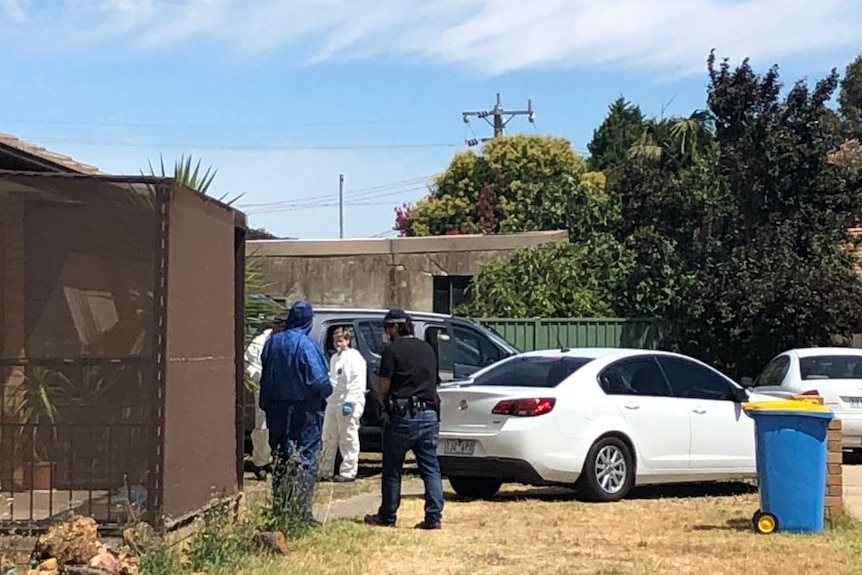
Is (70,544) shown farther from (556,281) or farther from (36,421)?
(556,281)

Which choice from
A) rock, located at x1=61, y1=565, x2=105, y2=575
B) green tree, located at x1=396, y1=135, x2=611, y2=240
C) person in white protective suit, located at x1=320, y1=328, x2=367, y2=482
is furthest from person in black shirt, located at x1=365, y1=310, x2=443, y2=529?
green tree, located at x1=396, y1=135, x2=611, y2=240

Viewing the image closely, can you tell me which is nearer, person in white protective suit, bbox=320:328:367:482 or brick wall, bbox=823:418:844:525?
brick wall, bbox=823:418:844:525

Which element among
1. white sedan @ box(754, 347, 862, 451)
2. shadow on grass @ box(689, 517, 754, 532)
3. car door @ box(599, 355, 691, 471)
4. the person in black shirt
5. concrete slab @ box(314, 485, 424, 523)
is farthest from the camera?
white sedan @ box(754, 347, 862, 451)

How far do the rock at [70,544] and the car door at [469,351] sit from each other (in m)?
9.07

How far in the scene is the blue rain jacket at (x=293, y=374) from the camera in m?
10.5

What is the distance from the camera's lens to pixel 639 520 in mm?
11688

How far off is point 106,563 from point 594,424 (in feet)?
19.7

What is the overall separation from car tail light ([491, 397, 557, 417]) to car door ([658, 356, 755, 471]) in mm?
1666

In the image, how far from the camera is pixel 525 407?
12.7 m

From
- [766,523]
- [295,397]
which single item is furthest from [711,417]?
[295,397]

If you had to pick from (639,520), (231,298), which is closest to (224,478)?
(231,298)

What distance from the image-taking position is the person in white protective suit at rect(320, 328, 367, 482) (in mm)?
14586

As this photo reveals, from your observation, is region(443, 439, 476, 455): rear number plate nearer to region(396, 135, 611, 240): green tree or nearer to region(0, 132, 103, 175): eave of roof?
region(0, 132, 103, 175): eave of roof

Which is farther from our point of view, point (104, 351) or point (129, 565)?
point (104, 351)
